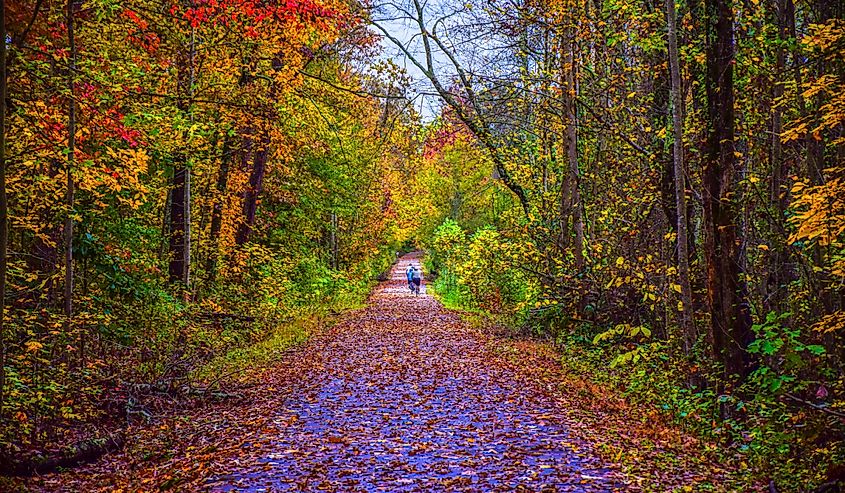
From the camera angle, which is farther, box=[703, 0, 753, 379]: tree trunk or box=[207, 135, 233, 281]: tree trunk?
box=[207, 135, 233, 281]: tree trunk

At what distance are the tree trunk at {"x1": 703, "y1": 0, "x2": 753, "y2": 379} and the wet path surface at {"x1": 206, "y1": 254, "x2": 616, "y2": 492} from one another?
2.38 metres

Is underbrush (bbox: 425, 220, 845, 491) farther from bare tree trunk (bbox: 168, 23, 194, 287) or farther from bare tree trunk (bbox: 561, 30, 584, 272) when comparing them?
bare tree trunk (bbox: 168, 23, 194, 287)

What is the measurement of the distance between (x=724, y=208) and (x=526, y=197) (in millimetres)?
9986

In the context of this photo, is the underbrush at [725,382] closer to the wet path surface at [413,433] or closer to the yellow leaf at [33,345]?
the wet path surface at [413,433]

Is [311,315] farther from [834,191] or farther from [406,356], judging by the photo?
[834,191]

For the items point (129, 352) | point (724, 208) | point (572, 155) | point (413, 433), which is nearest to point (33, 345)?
point (129, 352)

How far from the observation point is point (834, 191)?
5652 mm

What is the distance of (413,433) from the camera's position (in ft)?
27.2

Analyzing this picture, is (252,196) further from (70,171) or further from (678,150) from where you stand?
(678,150)

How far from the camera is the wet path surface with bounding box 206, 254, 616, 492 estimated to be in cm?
636

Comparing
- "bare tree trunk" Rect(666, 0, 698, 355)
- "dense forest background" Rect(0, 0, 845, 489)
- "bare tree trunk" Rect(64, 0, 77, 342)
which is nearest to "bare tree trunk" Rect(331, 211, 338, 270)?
"dense forest background" Rect(0, 0, 845, 489)

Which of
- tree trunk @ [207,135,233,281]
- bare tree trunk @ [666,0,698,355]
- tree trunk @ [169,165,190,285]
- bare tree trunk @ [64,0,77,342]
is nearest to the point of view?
bare tree trunk @ [64,0,77,342]

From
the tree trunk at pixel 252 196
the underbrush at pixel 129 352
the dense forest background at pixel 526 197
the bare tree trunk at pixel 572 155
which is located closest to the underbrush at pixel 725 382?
the dense forest background at pixel 526 197

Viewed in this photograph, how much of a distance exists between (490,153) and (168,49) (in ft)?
27.9
